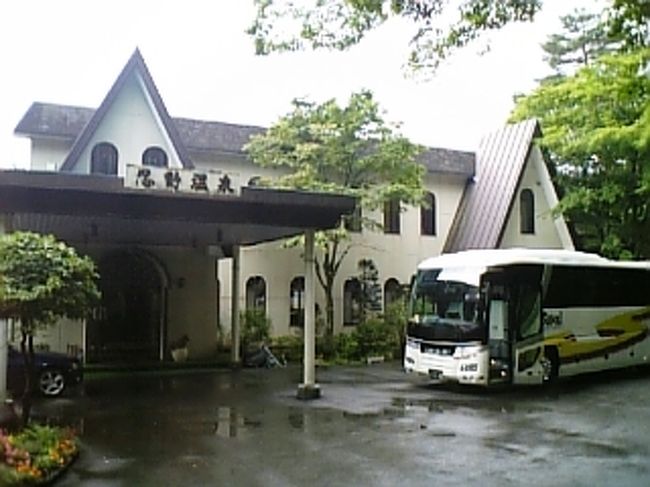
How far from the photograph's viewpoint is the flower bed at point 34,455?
7.59 meters

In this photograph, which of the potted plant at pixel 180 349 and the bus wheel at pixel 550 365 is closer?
the bus wheel at pixel 550 365

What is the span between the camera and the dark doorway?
20531 millimetres

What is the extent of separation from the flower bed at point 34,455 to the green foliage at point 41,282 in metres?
1.44

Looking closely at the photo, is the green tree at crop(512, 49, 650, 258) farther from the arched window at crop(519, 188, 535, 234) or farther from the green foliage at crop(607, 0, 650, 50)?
the green foliage at crop(607, 0, 650, 50)

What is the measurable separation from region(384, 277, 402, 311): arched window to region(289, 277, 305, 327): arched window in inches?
125

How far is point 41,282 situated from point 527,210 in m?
20.3

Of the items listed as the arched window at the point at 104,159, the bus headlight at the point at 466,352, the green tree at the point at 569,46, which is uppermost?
the green tree at the point at 569,46

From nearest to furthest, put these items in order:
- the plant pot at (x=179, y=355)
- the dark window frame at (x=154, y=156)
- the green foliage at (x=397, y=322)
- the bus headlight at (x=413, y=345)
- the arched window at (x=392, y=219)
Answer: the bus headlight at (x=413, y=345)
the dark window frame at (x=154, y=156)
the plant pot at (x=179, y=355)
the green foliage at (x=397, y=322)
the arched window at (x=392, y=219)

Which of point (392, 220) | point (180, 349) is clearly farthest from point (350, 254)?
point (180, 349)

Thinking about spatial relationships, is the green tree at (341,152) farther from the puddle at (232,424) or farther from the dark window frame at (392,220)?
the puddle at (232,424)

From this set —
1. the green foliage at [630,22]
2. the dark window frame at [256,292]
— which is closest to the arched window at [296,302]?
the dark window frame at [256,292]

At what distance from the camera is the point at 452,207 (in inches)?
1056

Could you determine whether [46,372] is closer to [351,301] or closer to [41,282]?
[41,282]

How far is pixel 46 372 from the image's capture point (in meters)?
14.8
